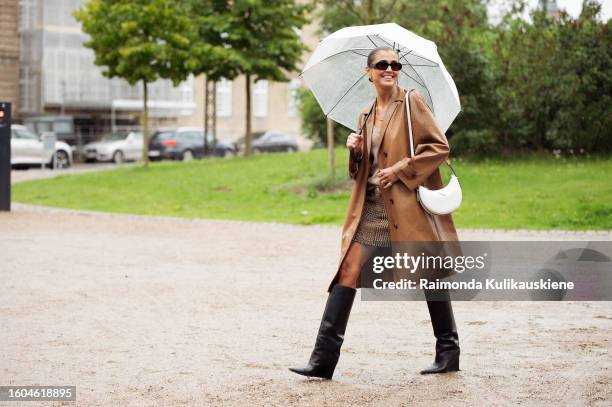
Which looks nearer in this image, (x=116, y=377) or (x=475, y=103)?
(x=116, y=377)

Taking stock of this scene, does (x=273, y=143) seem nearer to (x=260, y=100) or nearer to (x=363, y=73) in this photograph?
(x=260, y=100)

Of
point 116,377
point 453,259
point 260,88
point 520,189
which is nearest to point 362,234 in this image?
point 453,259

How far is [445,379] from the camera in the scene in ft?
20.9

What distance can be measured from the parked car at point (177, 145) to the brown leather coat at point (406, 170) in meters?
36.7

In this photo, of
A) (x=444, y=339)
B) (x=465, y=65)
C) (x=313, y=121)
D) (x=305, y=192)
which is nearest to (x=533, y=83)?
(x=465, y=65)

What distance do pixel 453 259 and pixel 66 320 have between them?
3573 millimetres

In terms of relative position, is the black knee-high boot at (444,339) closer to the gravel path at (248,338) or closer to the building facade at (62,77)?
the gravel path at (248,338)

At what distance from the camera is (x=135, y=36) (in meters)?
28.9

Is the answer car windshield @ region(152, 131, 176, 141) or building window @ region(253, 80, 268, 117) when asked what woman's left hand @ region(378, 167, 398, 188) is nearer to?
car windshield @ region(152, 131, 176, 141)

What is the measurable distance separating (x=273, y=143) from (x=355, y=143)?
1701 inches

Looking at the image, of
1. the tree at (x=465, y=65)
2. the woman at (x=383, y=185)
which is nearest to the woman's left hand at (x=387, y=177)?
the woman at (x=383, y=185)

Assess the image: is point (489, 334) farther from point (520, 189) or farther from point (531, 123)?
point (531, 123)

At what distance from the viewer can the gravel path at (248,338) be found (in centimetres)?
609

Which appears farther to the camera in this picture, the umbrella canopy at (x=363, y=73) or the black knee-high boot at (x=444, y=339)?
the umbrella canopy at (x=363, y=73)
